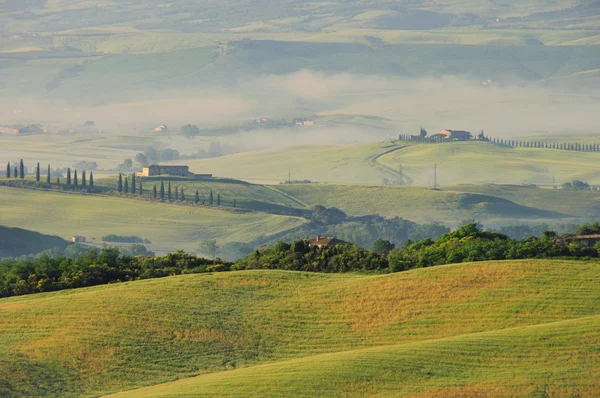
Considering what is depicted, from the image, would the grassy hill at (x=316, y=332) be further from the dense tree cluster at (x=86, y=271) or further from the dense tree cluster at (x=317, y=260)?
the dense tree cluster at (x=317, y=260)

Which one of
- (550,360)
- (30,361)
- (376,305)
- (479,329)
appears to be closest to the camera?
(550,360)

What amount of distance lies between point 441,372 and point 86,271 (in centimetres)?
3913

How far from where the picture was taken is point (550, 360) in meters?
57.0

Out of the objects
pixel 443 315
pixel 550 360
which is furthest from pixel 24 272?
pixel 550 360

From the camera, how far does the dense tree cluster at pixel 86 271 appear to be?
8538 centimetres

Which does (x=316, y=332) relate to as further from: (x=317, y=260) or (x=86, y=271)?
(x=317, y=260)

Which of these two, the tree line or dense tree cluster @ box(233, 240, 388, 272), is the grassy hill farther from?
dense tree cluster @ box(233, 240, 388, 272)

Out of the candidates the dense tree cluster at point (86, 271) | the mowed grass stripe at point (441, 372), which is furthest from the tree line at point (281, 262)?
the mowed grass stripe at point (441, 372)

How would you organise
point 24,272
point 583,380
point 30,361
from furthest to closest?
1. point 24,272
2. point 30,361
3. point 583,380

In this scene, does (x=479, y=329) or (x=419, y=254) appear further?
(x=419, y=254)

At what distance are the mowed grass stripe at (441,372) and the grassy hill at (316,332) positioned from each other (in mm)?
92

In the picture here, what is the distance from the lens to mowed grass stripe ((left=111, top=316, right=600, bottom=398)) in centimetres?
5281

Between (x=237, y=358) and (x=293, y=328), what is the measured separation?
5.81 m

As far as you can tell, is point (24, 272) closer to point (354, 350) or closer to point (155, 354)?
point (155, 354)
